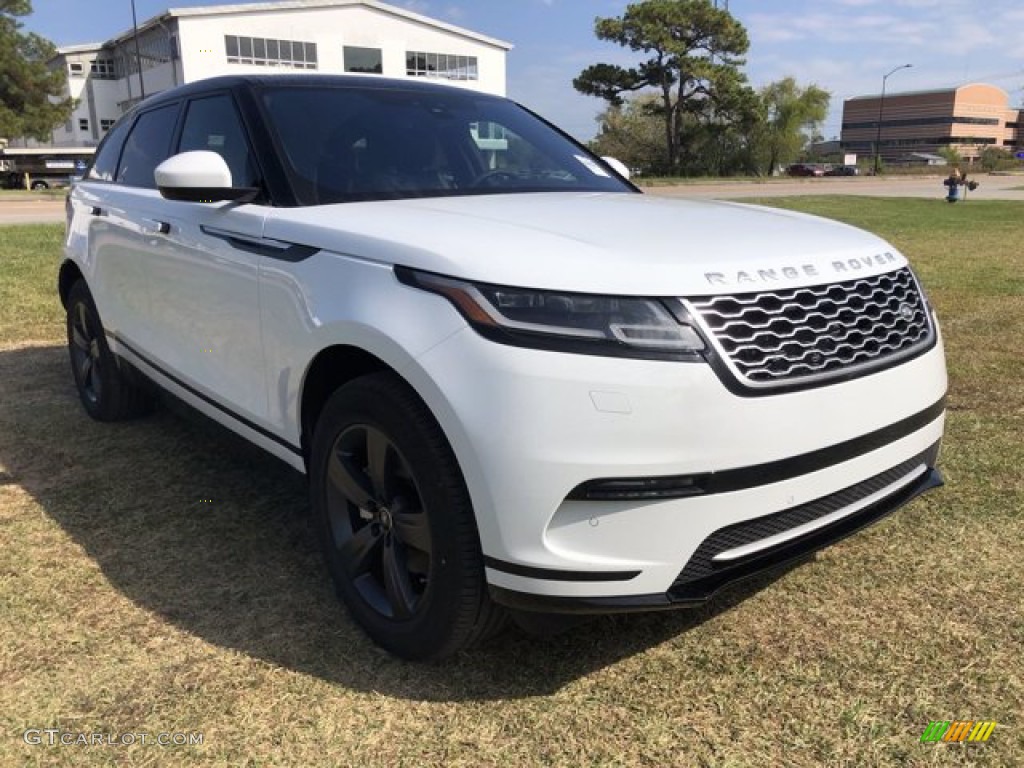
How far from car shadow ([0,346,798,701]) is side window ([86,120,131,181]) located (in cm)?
135

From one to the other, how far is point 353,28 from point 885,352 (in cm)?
5889

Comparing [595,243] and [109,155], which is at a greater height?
[109,155]

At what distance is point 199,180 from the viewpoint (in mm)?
2840

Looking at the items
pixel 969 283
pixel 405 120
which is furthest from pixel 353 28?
pixel 405 120

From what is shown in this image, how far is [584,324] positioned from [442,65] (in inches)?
2465

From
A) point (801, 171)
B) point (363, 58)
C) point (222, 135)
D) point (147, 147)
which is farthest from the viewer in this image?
point (801, 171)

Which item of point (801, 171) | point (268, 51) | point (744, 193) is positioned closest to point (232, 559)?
point (744, 193)

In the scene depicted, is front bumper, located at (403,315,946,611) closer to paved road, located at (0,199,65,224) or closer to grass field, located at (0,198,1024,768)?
grass field, located at (0,198,1024,768)

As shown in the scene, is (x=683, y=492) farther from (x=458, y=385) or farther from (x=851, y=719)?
(x=851, y=719)

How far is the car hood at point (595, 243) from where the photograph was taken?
206 cm

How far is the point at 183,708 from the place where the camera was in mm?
2352

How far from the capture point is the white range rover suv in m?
2.00

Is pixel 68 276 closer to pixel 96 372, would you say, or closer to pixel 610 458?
pixel 96 372

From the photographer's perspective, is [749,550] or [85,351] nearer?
[749,550]
